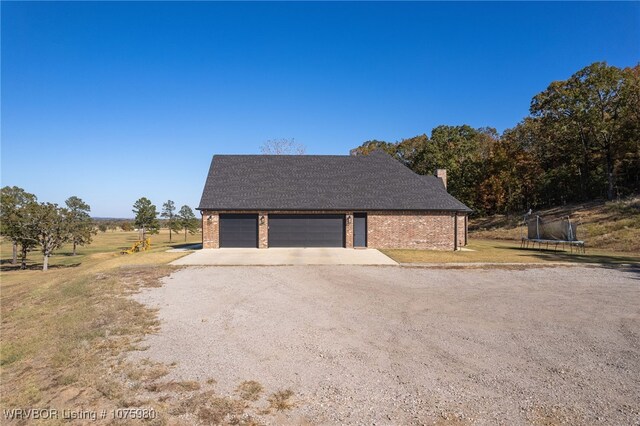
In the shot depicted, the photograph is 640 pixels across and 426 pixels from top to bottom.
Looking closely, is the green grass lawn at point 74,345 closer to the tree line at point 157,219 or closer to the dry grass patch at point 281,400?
the dry grass patch at point 281,400

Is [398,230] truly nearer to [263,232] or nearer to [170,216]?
[263,232]

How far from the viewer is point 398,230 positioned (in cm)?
2303

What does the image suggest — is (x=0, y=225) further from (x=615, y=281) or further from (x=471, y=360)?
(x=615, y=281)

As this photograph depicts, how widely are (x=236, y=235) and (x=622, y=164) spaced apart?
46717 millimetres

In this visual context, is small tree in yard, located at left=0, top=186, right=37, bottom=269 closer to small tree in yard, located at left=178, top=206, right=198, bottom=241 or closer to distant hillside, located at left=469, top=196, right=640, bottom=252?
small tree in yard, located at left=178, top=206, right=198, bottom=241

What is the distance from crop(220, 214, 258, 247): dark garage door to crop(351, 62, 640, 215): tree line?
29.8 m

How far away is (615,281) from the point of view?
12.0 metres

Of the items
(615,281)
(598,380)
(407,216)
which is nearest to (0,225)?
(407,216)

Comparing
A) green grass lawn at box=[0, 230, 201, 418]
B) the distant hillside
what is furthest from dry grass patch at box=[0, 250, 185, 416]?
the distant hillside

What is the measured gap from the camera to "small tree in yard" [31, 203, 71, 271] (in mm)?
23062

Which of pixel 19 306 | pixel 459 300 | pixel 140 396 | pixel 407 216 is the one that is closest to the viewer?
pixel 140 396

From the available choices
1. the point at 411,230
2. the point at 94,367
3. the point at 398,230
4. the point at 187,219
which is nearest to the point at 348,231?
the point at 398,230

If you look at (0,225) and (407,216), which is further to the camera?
(0,225)

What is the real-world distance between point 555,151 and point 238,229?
134 ft
